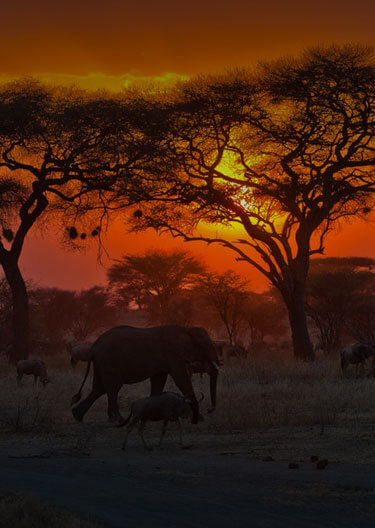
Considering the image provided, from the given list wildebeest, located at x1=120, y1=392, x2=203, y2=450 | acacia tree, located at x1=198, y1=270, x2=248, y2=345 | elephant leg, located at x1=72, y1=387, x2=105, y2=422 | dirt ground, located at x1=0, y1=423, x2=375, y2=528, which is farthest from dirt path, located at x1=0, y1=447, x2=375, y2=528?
acacia tree, located at x1=198, y1=270, x2=248, y2=345

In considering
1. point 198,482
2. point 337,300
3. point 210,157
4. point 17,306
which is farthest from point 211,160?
point 198,482

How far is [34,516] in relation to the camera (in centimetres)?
543

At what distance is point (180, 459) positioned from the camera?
30.2 feet

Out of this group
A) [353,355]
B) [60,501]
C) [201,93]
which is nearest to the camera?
[60,501]

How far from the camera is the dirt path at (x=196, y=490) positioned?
5715 millimetres

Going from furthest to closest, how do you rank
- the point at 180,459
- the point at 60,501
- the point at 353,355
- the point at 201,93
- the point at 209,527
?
the point at 201,93 → the point at 353,355 → the point at 180,459 → the point at 60,501 → the point at 209,527

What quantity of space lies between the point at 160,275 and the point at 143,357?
35.2m

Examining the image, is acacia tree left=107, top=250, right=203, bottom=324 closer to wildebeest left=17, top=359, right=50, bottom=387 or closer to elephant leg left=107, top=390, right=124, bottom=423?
wildebeest left=17, top=359, right=50, bottom=387

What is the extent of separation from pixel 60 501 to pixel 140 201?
23.8m

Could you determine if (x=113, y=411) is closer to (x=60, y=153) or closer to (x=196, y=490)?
(x=196, y=490)

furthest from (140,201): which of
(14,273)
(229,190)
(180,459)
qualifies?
(180,459)

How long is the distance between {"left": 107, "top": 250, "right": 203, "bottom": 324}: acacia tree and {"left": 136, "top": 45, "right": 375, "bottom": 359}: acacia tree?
1881cm

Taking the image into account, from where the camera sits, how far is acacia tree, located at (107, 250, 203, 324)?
160ft

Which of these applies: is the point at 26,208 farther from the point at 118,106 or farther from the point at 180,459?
the point at 180,459
